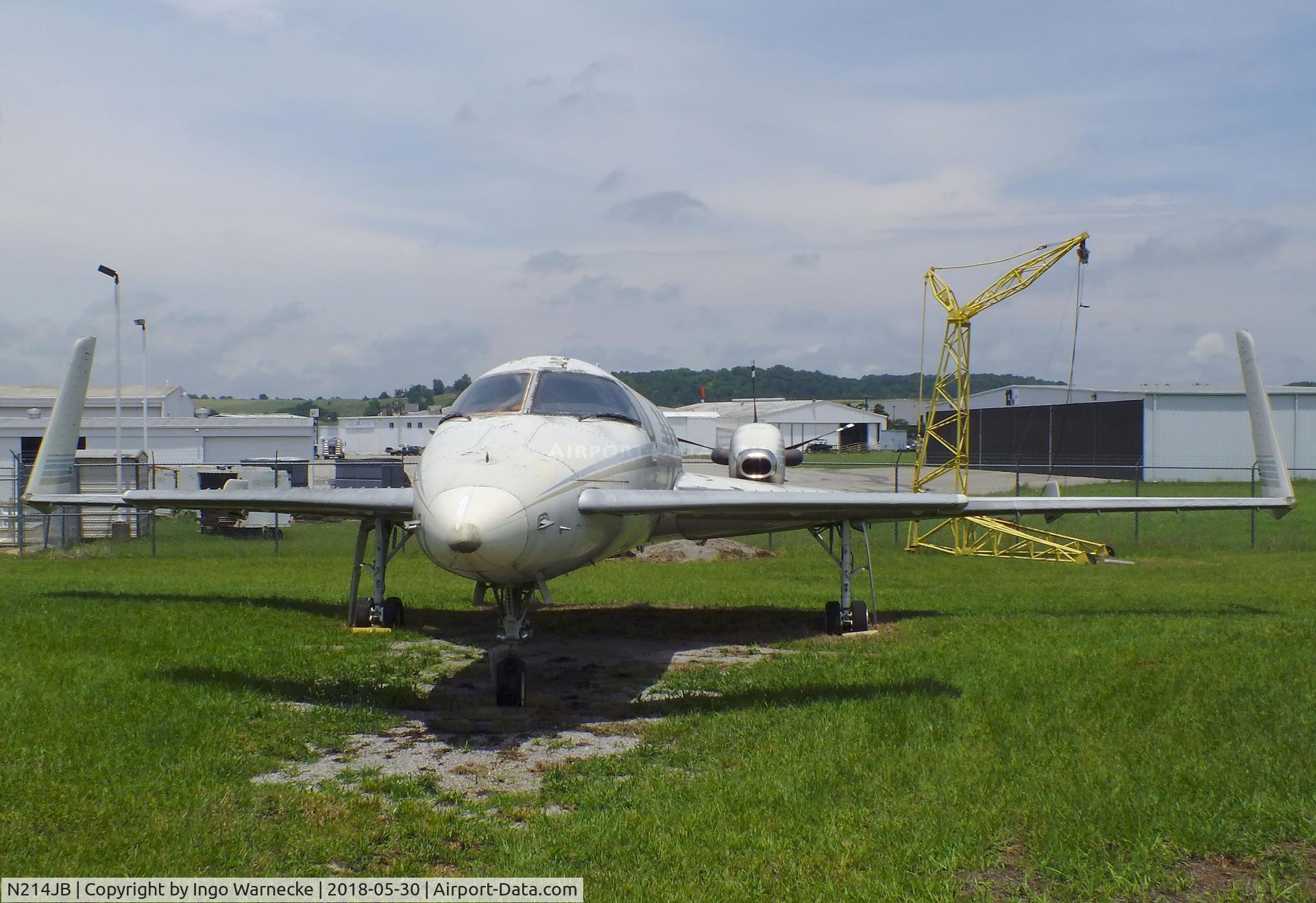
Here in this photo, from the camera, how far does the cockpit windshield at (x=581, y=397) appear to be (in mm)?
8469

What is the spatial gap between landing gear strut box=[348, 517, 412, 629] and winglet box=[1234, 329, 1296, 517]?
9.85 m

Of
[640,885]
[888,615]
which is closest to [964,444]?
[888,615]

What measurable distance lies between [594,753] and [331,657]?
418 centimetres

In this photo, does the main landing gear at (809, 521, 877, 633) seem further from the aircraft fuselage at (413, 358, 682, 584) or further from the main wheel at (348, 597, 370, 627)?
the main wheel at (348, 597, 370, 627)

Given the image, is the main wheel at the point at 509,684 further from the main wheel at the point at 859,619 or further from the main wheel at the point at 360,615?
the main wheel at the point at 859,619

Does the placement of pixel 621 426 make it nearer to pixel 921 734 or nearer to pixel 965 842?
pixel 921 734

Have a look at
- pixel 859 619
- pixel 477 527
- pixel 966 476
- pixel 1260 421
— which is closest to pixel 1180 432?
pixel 966 476

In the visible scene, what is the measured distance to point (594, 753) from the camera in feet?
21.4

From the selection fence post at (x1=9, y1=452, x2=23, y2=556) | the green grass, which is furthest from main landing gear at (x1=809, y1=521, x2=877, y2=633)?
fence post at (x1=9, y1=452, x2=23, y2=556)

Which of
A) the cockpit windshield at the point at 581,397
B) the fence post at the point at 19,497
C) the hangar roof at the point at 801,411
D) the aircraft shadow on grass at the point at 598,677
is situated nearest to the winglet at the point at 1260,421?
the aircraft shadow on grass at the point at 598,677

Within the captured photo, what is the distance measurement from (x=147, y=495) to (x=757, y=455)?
8.07 metres

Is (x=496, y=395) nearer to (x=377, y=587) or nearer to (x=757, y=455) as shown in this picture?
(x=377, y=587)

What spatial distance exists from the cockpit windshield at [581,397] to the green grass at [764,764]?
2.43 m

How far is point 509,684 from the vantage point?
770cm
